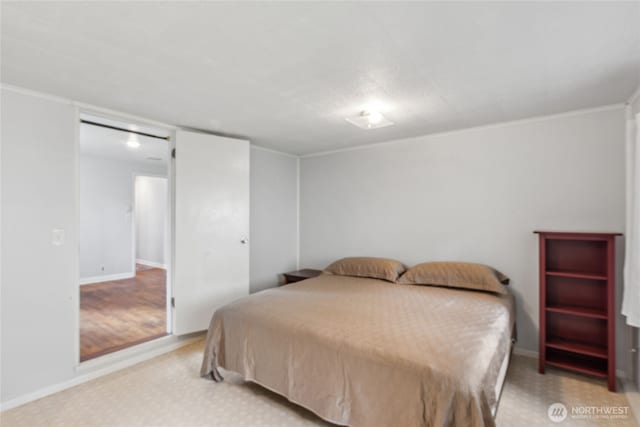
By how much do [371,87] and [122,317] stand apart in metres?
3.89

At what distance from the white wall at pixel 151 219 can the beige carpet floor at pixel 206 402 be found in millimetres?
5268

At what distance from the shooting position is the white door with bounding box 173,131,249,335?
3027 mm

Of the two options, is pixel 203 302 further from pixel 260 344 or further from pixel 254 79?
pixel 254 79

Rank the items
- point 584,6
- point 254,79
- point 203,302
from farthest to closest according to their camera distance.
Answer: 1. point 203,302
2. point 254,79
3. point 584,6

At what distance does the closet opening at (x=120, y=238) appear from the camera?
339cm

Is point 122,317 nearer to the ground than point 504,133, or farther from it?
nearer to the ground

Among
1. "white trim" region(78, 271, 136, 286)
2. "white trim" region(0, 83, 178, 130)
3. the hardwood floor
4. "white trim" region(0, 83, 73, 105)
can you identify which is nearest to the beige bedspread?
the hardwood floor

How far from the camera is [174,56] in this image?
172cm

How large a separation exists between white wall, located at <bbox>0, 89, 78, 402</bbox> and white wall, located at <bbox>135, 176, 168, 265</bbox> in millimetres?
5041

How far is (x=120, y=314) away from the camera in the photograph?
3.84 meters

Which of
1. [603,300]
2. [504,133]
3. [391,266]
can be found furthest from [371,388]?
[504,133]

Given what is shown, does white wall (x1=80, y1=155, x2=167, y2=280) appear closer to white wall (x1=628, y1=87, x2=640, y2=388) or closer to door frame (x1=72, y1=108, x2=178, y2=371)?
door frame (x1=72, y1=108, x2=178, y2=371)

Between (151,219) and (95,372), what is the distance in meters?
5.64

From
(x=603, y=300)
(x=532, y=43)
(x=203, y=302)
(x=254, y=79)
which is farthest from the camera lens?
(x=203, y=302)
